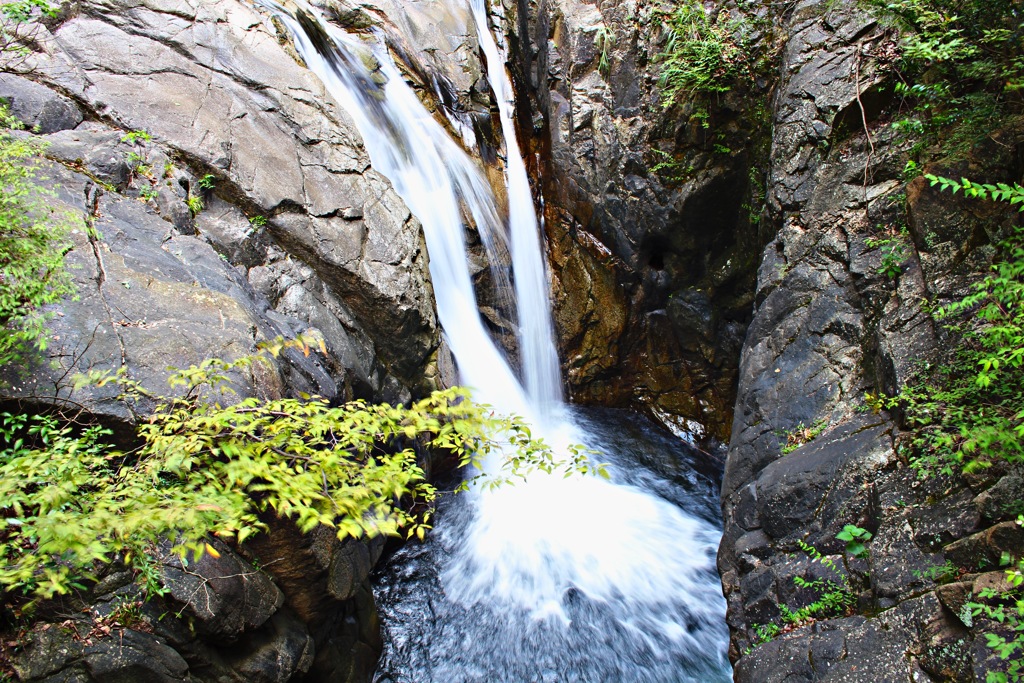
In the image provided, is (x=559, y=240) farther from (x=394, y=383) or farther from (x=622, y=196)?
(x=394, y=383)

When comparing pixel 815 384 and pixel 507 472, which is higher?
pixel 815 384

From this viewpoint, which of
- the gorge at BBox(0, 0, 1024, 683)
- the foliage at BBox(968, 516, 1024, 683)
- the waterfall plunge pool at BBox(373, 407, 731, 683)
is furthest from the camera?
the waterfall plunge pool at BBox(373, 407, 731, 683)

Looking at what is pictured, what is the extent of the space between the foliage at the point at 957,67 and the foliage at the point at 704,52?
188 cm

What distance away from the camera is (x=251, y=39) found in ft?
23.7

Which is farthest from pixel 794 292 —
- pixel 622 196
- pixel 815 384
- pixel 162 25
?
pixel 162 25

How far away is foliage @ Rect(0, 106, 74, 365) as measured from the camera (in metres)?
3.21

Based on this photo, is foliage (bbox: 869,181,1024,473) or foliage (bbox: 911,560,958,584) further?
foliage (bbox: 911,560,958,584)

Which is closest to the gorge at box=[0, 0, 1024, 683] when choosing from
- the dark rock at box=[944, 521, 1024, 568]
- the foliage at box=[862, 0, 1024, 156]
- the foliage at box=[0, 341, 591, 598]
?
the dark rock at box=[944, 521, 1024, 568]

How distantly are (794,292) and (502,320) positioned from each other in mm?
4335

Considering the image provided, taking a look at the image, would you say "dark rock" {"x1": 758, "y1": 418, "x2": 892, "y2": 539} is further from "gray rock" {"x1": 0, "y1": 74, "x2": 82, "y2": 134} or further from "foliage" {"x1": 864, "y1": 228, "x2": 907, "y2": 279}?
"gray rock" {"x1": 0, "y1": 74, "x2": 82, "y2": 134}

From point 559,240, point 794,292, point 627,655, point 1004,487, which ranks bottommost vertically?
point 627,655

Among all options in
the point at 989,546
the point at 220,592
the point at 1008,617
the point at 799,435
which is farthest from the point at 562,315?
the point at 1008,617

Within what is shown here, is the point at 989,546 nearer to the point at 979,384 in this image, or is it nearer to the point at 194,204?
the point at 979,384

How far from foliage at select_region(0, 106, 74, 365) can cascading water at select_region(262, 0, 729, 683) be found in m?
3.00
